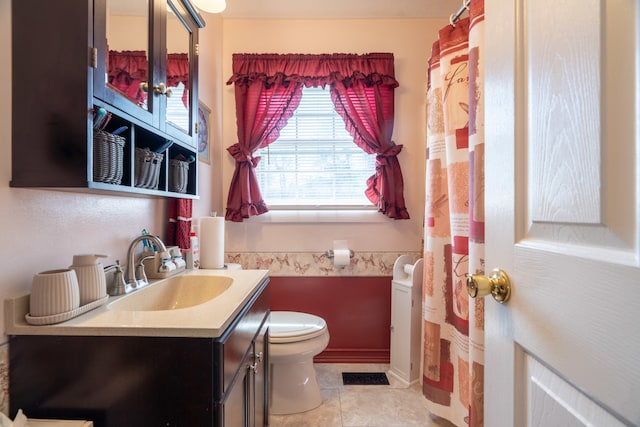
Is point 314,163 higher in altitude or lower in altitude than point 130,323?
higher

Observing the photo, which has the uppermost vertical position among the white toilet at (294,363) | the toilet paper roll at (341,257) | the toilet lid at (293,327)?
the toilet paper roll at (341,257)

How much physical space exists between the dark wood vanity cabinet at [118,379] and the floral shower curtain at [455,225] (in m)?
0.95

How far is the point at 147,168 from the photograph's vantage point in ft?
3.50

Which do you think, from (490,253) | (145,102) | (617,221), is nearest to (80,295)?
(145,102)

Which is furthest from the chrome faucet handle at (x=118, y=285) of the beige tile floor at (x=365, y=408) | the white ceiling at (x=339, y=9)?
the white ceiling at (x=339, y=9)

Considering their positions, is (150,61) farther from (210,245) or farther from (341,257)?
(341,257)

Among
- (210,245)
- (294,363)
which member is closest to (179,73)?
(210,245)

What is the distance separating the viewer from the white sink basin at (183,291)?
1.18 meters

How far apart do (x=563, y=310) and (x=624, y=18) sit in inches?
16.8

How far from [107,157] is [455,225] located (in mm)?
1338

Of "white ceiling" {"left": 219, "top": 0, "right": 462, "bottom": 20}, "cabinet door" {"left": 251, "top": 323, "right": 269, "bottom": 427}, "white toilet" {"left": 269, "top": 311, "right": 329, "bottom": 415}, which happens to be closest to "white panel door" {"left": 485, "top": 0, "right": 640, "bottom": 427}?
"cabinet door" {"left": 251, "top": 323, "right": 269, "bottom": 427}

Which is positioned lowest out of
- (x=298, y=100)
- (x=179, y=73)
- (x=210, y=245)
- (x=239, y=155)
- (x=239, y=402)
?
(x=239, y=402)

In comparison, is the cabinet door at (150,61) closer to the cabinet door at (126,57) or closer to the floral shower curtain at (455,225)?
the cabinet door at (126,57)

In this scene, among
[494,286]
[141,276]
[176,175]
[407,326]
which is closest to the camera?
[494,286]
